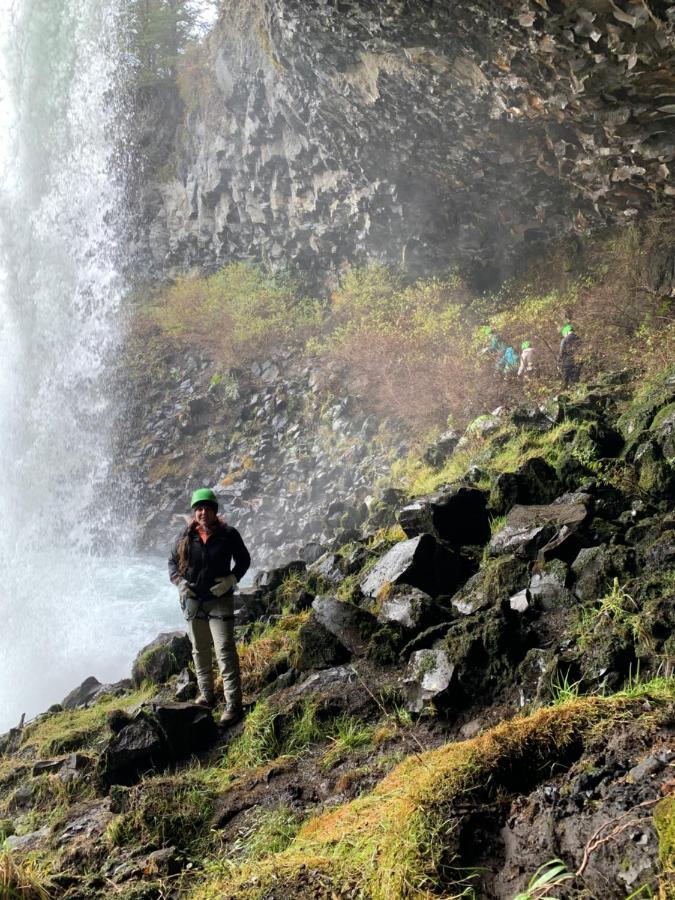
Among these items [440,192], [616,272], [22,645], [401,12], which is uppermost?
[401,12]

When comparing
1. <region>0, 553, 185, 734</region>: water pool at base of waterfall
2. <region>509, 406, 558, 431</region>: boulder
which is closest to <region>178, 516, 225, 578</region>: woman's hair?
<region>509, 406, 558, 431</region>: boulder

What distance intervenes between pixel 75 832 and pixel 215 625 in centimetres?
179

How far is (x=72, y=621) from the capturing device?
1312cm

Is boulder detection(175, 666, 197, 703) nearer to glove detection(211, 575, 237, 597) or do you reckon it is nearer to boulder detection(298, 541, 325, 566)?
glove detection(211, 575, 237, 597)

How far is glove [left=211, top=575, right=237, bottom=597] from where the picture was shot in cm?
487

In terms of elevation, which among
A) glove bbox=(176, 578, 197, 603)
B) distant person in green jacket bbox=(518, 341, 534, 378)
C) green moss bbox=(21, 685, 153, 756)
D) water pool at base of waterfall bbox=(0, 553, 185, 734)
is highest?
distant person in green jacket bbox=(518, 341, 534, 378)

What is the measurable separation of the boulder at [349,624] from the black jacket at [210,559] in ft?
2.56

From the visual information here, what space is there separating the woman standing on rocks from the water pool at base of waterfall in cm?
651

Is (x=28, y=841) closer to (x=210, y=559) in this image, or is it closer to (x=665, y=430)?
(x=210, y=559)

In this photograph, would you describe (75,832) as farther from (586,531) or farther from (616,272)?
(616,272)

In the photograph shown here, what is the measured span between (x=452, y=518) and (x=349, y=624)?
173 cm

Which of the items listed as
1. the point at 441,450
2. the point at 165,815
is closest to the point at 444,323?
the point at 441,450

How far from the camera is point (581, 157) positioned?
11.0m

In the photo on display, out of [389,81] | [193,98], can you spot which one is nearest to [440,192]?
[389,81]
